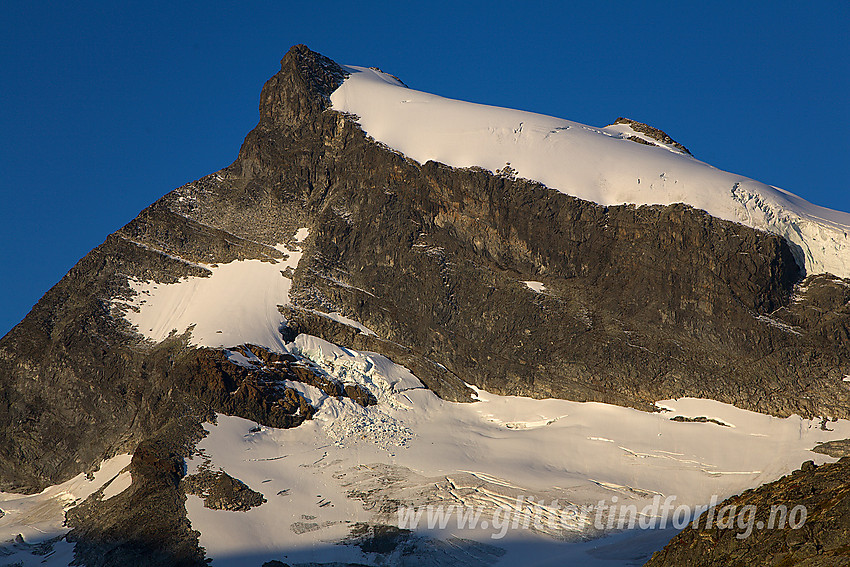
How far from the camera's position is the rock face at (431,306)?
91125 mm

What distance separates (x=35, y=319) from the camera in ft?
338

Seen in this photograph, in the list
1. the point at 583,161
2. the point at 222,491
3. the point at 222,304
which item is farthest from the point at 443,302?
the point at 222,491

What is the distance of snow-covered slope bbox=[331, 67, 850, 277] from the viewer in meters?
99.0

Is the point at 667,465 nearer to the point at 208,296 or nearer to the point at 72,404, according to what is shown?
the point at 208,296

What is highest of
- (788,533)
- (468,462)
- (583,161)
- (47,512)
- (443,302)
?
(583,161)

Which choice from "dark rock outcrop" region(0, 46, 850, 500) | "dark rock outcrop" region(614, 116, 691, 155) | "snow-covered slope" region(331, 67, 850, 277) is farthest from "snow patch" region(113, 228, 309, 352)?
"dark rock outcrop" region(614, 116, 691, 155)

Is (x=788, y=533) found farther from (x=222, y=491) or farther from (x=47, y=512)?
(x=47, y=512)

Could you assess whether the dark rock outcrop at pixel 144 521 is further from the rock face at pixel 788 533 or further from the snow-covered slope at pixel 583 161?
the rock face at pixel 788 533

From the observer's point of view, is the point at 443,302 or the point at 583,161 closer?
the point at 443,302

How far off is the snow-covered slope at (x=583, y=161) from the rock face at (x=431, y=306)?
2090 mm

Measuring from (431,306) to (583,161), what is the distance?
2392 centimetres

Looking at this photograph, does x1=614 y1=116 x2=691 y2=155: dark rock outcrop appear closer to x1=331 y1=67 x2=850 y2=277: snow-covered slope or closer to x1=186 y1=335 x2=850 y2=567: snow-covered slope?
x1=331 y1=67 x2=850 y2=277: snow-covered slope

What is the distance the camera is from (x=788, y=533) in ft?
80.9

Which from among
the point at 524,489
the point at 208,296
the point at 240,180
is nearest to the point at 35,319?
the point at 208,296
